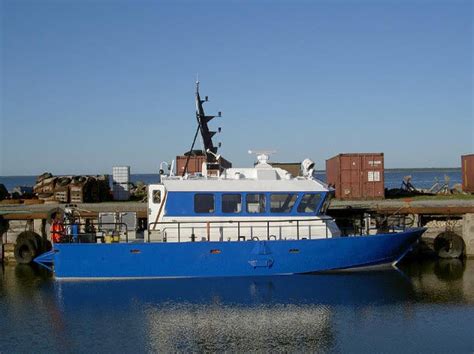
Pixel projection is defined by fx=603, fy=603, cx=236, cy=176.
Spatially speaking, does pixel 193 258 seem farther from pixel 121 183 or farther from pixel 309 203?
pixel 121 183

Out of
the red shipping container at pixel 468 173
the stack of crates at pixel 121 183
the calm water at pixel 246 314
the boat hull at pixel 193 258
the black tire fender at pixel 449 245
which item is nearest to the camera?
the calm water at pixel 246 314

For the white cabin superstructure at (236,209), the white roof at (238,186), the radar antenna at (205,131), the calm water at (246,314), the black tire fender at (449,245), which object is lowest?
the calm water at (246,314)

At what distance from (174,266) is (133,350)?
515cm

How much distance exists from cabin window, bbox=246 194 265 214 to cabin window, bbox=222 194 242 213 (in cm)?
27

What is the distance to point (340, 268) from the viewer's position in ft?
57.0

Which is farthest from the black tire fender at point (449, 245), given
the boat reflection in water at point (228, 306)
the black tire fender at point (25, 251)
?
the black tire fender at point (25, 251)

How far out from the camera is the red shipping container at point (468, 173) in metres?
31.6

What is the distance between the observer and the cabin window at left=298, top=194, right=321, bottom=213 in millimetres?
17359

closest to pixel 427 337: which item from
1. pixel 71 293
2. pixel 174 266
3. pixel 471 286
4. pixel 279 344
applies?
pixel 279 344

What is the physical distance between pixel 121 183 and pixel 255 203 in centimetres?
1794

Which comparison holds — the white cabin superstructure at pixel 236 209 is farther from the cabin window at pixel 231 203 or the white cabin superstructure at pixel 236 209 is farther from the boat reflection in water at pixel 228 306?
the boat reflection in water at pixel 228 306

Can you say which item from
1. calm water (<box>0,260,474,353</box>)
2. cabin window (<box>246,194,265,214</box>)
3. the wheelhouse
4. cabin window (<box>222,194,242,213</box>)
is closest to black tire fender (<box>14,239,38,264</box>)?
calm water (<box>0,260,474,353</box>)

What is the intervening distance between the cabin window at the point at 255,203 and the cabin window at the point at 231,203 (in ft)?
0.88

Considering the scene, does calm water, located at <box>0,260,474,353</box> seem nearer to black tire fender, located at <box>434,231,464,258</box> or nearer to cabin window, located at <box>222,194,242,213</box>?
cabin window, located at <box>222,194,242,213</box>
